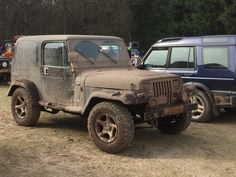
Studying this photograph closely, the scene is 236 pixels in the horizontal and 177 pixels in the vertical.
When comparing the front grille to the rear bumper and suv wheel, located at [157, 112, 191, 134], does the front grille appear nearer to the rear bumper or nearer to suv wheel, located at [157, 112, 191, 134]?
suv wheel, located at [157, 112, 191, 134]

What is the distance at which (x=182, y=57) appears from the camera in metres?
10.9

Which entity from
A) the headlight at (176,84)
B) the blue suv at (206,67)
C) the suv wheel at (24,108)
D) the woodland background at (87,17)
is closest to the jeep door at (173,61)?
the blue suv at (206,67)

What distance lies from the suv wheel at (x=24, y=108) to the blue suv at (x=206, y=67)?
10.9ft

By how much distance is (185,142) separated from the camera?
856cm

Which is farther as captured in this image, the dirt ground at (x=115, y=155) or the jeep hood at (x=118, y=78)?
the jeep hood at (x=118, y=78)

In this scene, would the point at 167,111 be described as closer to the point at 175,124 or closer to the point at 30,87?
the point at 175,124

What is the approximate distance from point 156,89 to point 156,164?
136 centimetres

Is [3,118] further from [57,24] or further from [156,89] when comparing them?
[57,24]

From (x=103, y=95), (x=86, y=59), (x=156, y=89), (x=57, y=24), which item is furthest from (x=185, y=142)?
(x=57, y=24)

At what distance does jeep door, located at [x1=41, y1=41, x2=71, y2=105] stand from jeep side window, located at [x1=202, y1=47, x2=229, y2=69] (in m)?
3.31

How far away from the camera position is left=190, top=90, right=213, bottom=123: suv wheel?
34.0 ft

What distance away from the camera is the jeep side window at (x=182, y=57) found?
10.7 metres

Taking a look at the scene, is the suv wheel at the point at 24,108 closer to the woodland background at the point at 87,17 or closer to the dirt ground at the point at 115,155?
the dirt ground at the point at 115,155

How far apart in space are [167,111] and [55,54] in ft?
8.13
